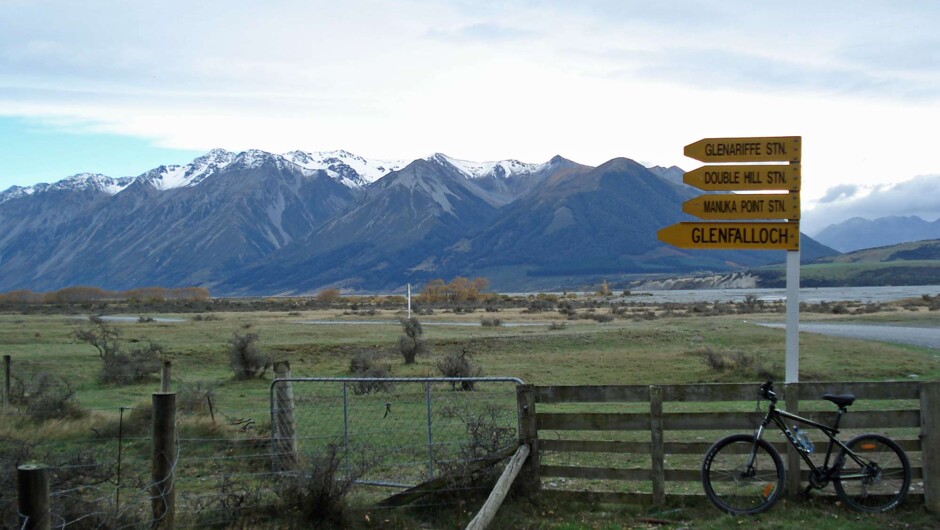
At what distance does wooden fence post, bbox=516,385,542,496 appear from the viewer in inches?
383

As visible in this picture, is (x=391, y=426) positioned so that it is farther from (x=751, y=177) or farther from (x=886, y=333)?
(x=886, y=333)

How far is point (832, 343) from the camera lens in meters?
33.5

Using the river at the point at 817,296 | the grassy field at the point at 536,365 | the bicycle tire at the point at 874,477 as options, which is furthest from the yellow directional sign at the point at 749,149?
the river at the point at 817,296

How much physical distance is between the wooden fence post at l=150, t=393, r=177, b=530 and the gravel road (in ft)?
103

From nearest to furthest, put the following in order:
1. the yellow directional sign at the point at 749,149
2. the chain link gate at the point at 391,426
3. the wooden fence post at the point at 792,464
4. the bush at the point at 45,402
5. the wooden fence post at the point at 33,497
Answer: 1. the wooden fence post at the point at 33,497
2. the wooden fence post at the point at 792,464
3. the chain link gate at the point at 391,426
4. the yellow directional sign at the point at 749,149
5. the bush at the point at 45,402

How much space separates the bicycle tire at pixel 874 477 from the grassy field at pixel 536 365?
0.18 meters

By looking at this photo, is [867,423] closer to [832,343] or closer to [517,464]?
[517,464]

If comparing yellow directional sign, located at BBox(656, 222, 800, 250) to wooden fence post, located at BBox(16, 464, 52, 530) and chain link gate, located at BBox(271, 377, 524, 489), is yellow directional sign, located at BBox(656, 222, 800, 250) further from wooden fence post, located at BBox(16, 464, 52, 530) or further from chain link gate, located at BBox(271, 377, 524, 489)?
wooden fence post, located at BBox(16, 464, 52, 530)

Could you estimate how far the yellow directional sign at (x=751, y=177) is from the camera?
11.2 meters

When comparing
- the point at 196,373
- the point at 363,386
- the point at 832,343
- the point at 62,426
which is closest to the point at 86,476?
the point at 62,426

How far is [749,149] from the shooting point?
1123cm

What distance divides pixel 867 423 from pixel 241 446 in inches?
355

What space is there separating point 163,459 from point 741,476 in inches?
239

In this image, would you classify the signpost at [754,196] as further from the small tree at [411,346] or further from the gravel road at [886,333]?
the gravel road at [886,333]
